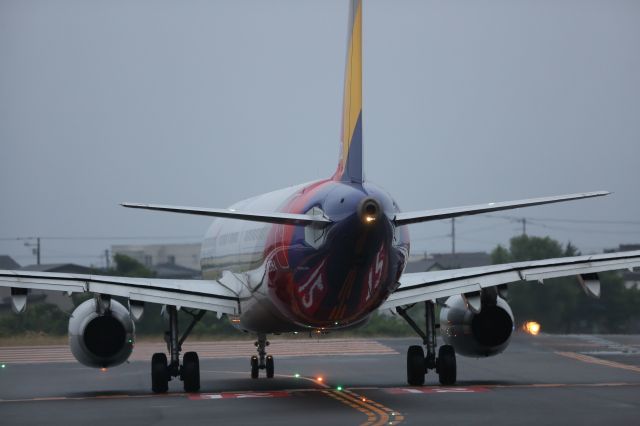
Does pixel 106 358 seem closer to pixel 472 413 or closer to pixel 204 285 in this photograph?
pixel 204 285

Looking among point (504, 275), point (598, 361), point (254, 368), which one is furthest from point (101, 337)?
point (598, 361)

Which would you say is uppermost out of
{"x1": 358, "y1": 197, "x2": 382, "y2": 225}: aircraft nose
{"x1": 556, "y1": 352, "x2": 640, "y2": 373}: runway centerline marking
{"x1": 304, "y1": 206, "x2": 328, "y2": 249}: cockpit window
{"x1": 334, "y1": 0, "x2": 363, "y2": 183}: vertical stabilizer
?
{"x1": 334, "y1": 0, "x2": 363, "y2": 183}: vertical stabilizer

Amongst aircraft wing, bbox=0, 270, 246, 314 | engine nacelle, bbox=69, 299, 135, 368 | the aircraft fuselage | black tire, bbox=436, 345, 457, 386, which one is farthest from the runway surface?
aircraft wing, bbox=0, 270, 246, 314

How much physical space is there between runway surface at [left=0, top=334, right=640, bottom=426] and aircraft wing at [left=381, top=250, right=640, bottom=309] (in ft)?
7.37

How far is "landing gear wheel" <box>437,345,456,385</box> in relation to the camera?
105ft

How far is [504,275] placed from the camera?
1238 inches

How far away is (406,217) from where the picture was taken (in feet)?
86.3

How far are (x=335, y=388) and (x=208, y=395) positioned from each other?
3.38m

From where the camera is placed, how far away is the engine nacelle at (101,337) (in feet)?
104

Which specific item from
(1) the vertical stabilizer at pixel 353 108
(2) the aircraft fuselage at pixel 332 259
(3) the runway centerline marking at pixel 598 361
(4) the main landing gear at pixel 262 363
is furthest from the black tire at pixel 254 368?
(3) the runway centerline marking at pixel 598 361

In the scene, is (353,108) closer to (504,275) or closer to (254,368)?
(504,275)

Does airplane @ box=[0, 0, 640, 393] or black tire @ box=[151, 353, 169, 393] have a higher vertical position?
airplane @ box=[0, 0, 640, 393]

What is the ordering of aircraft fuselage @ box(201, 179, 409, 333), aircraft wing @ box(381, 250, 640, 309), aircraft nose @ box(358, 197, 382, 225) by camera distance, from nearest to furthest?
aircraft nose @ box(358, 197, 382, 225) → aircraft fuselage @ box(201, 179, 409, 333) → aircraft wing @ box(381, 250, 640, 309)

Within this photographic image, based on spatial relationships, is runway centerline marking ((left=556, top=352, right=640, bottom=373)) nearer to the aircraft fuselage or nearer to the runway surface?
the runway surface
